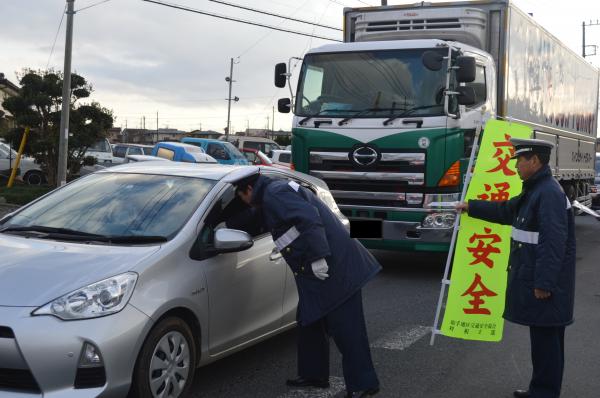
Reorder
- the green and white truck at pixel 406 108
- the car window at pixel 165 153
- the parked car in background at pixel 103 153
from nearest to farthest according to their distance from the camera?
the green and white truck at pixel 406 108 → the car window at pixel 165 153 → the parked car in background at pixel 103 153

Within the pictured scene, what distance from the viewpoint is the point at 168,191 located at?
505 centimetres

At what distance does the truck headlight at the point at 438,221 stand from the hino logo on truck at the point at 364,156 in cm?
98

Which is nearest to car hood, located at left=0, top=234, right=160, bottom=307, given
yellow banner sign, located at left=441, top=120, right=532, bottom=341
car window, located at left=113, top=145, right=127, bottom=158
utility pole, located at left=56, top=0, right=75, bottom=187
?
yellow banner sign, located at left=441, top=120, right=532, bottom=341

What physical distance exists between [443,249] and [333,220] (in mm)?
4650

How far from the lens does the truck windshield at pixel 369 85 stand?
8859 millimetres

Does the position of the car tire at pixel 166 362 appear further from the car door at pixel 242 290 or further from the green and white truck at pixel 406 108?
the green and white truck at pixel 406 108

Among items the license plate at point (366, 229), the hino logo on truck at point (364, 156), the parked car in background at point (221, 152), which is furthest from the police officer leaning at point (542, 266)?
the parked car in background at point (221, 152)

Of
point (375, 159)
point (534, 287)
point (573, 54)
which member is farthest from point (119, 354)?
point (573, 54)

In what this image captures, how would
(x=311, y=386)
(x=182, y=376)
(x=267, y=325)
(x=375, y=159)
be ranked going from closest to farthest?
(x=182, y=376), (x=311, y=386), (x=267, y=325), (x=375, y=159)

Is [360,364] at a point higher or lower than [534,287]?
lower

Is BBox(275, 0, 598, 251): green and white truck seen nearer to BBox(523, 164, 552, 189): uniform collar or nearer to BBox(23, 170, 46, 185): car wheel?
BBox(523, 164, 552, 189): uniform collar

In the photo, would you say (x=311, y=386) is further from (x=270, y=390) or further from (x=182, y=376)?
(x=182, y=376)

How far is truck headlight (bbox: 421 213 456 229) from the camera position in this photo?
888cm

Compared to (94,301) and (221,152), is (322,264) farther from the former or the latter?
(221,152)
